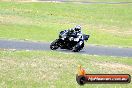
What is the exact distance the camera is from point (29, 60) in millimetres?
19938

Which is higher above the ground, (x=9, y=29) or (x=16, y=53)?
(x=16, y=53)

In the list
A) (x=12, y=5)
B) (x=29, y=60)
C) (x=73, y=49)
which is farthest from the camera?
(x=12, y=5)

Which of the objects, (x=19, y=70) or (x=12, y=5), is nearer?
(x=19, y=70)

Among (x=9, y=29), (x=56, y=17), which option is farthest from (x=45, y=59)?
(x=56, y=17)

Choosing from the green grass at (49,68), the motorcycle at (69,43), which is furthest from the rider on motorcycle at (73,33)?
the green grass at (49,68)

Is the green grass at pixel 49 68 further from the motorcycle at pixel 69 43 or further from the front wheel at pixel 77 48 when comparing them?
the motorcycle at pixel 69 43

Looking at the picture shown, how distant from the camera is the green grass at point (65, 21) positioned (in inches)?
1551

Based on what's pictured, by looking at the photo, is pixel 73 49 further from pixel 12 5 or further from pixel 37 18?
pixel 12 5

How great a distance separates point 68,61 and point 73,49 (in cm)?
737

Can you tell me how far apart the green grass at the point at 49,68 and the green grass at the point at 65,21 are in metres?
13.6

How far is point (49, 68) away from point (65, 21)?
36.0m

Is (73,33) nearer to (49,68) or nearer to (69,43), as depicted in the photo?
(69,43)

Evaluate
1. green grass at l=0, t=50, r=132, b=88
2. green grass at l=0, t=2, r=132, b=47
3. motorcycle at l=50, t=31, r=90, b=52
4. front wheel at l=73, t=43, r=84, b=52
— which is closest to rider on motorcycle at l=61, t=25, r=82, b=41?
motorcycle at l=50, t=31, r=90, b=52

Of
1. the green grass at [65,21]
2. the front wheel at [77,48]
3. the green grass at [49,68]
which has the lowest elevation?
the green grass at [65,21]
